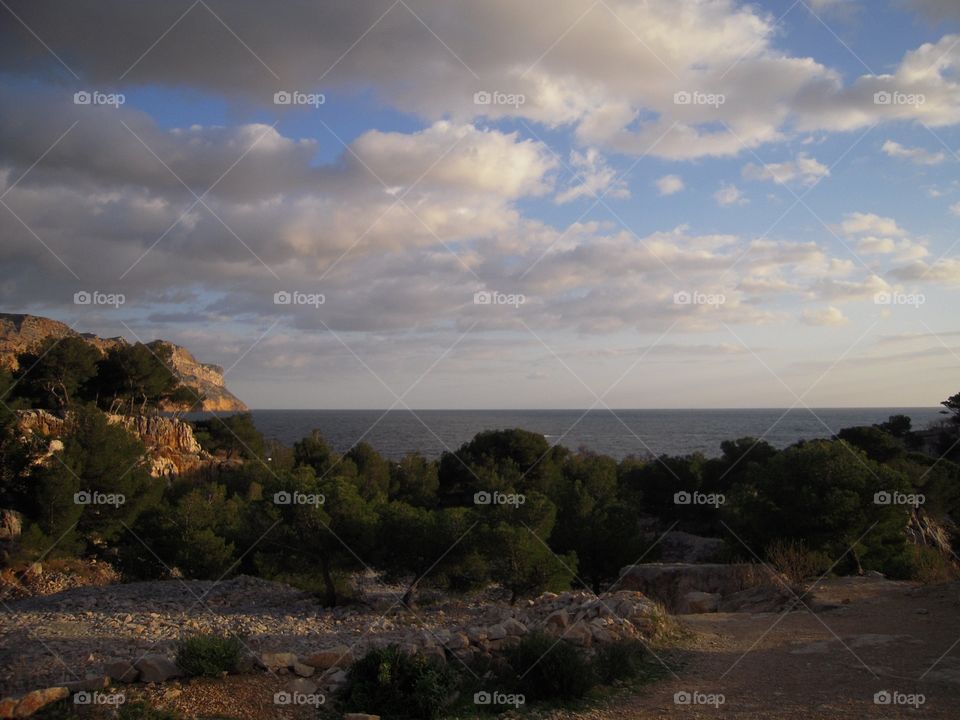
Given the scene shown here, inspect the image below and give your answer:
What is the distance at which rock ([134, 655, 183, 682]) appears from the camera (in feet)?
25.3

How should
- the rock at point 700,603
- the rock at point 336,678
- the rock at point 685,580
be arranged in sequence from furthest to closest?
1. the rock at point 685,580
2. the rock at point 700,603
3. the rock at point 336,678

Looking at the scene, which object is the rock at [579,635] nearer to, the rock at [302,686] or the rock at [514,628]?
the rock at [514,628]

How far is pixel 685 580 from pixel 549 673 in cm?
1018

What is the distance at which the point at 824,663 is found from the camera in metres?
8.77

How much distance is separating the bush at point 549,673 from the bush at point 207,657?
10.8ft

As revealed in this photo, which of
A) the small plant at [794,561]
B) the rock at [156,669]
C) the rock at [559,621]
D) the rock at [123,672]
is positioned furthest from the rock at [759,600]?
the rock at [123,672]

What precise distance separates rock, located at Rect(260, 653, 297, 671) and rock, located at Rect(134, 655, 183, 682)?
0.95 m

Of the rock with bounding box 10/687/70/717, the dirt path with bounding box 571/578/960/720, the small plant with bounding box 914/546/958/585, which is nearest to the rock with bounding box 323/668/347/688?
the rock with bounding box 10/687/70/717

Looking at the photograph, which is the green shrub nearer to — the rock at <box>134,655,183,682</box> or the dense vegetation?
the rock at <box>134,655,183,682</box>

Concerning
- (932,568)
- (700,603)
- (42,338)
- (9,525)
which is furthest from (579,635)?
(42,338)

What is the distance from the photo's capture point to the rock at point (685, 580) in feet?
50.2

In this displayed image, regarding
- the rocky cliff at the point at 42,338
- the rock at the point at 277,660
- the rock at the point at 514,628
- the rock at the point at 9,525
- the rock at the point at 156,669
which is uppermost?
the rocky cliff at the point at 42,338

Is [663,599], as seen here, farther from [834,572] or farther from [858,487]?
[858,487]

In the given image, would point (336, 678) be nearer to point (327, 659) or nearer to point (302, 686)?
point (302, 686)
